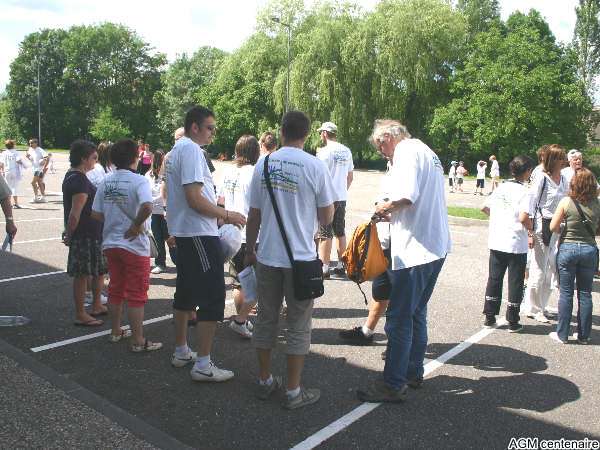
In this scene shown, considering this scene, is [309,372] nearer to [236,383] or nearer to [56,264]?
[236,383]

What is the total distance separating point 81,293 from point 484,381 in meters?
3.83

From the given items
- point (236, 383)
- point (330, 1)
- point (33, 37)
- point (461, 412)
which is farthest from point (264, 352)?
point (33, 37)

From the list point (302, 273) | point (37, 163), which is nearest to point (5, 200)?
point (302, 273)

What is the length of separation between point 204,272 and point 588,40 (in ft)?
172

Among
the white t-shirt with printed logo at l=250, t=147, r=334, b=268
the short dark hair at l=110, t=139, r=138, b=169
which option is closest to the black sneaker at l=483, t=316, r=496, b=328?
the white t-shirt with printed logo at l=250, t=147, r=334, b=268

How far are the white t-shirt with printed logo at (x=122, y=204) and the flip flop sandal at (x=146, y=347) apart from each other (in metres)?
0.80

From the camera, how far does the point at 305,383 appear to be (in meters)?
4.28

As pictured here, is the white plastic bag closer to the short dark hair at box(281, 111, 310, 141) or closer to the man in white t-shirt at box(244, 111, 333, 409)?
the man in white t-shirt at box(244, 111, 333, 409)

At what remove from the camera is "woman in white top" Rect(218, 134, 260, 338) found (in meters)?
5.28

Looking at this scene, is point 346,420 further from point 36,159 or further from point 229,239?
point 36,159

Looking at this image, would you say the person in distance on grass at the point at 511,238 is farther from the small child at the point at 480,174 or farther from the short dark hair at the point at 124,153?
the small child at the point at 480,174

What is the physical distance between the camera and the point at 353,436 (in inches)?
137

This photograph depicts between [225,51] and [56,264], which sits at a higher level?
[225,51]

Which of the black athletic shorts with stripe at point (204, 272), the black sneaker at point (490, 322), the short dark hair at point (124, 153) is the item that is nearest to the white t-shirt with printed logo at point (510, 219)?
the black sneaker at point (490, 322)
